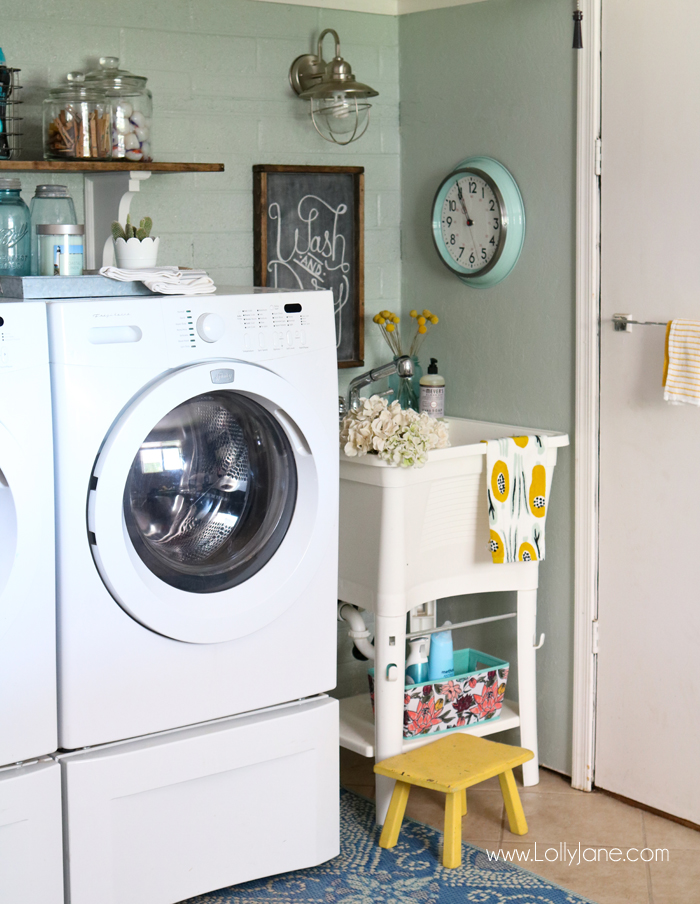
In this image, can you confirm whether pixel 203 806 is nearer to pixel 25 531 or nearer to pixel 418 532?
pixel 25 531

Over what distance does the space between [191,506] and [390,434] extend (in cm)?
52

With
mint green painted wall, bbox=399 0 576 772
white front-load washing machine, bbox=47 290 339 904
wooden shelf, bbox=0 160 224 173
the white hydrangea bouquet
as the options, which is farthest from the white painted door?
wooden shelf, bbox=0 160 224 173

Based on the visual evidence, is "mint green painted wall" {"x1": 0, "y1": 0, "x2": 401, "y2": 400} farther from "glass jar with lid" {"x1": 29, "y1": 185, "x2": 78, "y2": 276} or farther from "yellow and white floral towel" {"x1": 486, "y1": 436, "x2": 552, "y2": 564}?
"yellow and white floral towel" {"x1": 486, "y1": 436, "x2": 552, "y2": 564}

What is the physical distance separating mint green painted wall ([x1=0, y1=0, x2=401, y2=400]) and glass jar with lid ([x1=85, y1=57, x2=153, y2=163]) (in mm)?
174

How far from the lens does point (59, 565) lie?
1931 mm

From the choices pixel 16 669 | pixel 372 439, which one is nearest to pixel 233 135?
pixel 372 439

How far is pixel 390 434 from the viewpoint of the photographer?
7.89 ft

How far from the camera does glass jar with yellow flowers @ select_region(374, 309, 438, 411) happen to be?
301cm

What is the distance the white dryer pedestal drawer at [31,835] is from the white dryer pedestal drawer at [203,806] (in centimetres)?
3

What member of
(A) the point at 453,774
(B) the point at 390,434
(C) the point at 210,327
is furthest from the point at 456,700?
(C) the point at 210,327

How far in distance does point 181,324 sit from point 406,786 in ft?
3.79

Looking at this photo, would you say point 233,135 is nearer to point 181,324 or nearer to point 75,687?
point 181,324

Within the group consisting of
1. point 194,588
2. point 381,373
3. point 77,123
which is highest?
point 77,123

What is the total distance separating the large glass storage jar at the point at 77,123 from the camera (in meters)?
2.33
